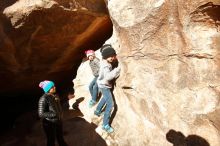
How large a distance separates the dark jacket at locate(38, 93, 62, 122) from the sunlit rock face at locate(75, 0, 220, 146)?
186 centimetres

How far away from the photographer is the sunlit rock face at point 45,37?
9.05m

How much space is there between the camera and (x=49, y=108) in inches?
271

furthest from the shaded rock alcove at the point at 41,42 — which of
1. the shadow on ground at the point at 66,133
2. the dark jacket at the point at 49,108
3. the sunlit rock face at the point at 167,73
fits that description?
the dark jacket at the point at 49,108

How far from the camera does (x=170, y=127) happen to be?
273 inches

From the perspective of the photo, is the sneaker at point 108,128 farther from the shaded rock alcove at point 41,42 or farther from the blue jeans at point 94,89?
the shaded rock alcove at point 41,42

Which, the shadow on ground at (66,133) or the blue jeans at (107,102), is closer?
the blue jeans at (107,102)

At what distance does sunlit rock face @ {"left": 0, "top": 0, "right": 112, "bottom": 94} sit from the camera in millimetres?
9047

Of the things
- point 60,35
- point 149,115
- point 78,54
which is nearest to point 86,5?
point 60,35

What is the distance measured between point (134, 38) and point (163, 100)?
1673 mm

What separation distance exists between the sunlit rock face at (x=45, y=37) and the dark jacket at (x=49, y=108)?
3.36m

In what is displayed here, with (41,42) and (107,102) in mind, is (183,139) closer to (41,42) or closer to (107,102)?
(107,102)

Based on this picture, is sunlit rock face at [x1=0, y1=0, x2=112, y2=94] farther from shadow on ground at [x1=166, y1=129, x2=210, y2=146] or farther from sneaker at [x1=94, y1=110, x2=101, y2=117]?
shadow on ground at [x1=166, y1=129, x2=210, y2=146]

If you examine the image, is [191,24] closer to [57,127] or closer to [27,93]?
[57,127]

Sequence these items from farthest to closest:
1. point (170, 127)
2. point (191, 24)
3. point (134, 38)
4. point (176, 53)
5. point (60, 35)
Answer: point (60, 35), point (134, 38), point (170, 127), point (176, 53), point (191, 24)
